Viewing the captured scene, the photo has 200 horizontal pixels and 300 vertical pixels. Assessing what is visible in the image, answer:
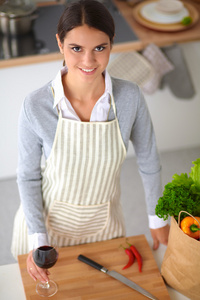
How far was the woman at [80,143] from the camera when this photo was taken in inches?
49.2

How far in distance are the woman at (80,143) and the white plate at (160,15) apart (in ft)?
4.57

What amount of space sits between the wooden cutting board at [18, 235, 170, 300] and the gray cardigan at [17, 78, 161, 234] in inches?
5.7

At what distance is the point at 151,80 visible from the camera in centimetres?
276

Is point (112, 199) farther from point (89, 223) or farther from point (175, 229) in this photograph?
point (175, 229)

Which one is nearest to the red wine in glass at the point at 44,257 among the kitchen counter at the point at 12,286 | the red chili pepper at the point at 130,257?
the kitchen counter at the point at 12,286

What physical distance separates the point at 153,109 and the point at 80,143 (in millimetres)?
1698

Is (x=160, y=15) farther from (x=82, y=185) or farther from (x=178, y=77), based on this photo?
(x=82, y=185)

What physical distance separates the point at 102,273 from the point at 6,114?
5.41ft

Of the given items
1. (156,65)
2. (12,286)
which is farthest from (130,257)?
(156,65)

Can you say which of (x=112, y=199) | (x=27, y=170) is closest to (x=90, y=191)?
(x=112, y=199)

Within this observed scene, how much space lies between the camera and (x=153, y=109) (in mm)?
3023

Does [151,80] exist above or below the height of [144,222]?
above

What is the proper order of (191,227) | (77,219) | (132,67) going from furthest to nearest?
(132,67), (77,219), (191,227)

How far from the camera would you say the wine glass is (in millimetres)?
1245
